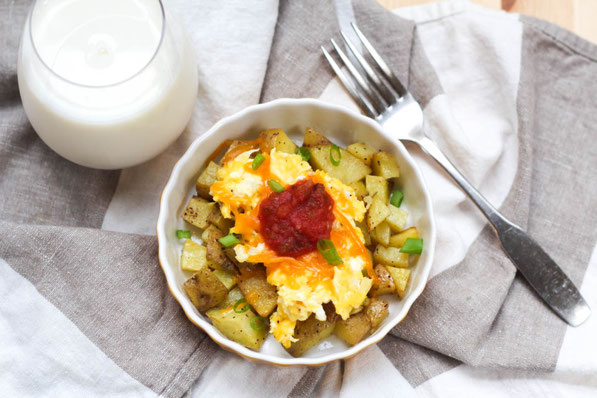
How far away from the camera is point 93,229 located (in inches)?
105

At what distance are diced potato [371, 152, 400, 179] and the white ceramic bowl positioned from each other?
3cm

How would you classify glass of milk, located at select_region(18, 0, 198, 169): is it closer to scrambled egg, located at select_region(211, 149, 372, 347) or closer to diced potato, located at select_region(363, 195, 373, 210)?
scrambled egg, located at select_region(211, 149, 372, 347)

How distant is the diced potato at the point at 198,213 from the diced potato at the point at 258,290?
26 centimetres

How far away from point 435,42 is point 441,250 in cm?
94

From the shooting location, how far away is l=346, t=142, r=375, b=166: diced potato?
8.89ft

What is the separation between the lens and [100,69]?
2320mm

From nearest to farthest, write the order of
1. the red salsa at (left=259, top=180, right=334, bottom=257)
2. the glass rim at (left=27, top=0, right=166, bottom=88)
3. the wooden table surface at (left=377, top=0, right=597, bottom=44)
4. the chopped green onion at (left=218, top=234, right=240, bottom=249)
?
1. the glass rim at (left=27, top=0, right=166, bottom=88)
2. the red salsa at (left=259, top=180, right=334, bottom=257)
3. the chopped green onion at (left=218, top=234, right=240, bottom=249)
4. the wooden table surface at (left=377, top=0, right=597, bottom=44)

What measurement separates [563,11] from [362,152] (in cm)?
126

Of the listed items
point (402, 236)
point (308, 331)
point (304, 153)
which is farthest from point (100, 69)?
point (402, 236)

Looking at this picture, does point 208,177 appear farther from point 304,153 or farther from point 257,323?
point 257,323

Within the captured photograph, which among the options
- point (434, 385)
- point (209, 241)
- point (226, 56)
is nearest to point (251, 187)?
point (209, 241)

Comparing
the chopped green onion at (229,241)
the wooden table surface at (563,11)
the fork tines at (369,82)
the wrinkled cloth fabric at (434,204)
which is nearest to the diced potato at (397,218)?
the wrinkled cloth fabric at (434,204)

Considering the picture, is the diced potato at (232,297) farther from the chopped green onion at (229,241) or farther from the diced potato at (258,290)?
the chopped green onion at (229,241)

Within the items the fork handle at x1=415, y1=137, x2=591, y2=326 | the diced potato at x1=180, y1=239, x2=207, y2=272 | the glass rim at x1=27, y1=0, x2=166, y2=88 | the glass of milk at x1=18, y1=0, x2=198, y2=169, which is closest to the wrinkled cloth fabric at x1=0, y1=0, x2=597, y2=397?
the fork handle at x1=415, y1=137, x2=591, y2=326
